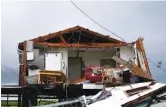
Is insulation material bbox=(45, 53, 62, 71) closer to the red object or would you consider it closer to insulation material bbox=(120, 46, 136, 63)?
the red object

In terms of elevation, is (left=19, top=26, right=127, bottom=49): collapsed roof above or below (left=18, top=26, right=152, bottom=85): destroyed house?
above

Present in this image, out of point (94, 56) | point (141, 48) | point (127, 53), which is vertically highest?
point (141, 48)

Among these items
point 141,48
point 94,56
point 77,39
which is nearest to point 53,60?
point 77,39

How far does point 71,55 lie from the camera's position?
69.3 ft

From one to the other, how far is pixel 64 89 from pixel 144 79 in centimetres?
357

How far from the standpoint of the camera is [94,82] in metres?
17.6

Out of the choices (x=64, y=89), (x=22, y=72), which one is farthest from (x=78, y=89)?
(x=22, y=72)

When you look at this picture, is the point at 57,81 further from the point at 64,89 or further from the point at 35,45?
the point at 35,45

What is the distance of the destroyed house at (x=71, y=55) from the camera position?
18.4 m

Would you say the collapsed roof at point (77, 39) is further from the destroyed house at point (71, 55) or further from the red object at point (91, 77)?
the red object at point (91, 77)

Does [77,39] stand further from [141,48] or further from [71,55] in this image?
[141,48]

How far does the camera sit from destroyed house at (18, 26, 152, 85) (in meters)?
18.4

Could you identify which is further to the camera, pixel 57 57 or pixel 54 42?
pixel 54 42

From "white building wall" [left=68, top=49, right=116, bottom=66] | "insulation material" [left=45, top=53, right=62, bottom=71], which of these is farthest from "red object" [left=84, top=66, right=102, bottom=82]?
"white building wall" [left=68, top=49, right=116, bottom=66]
